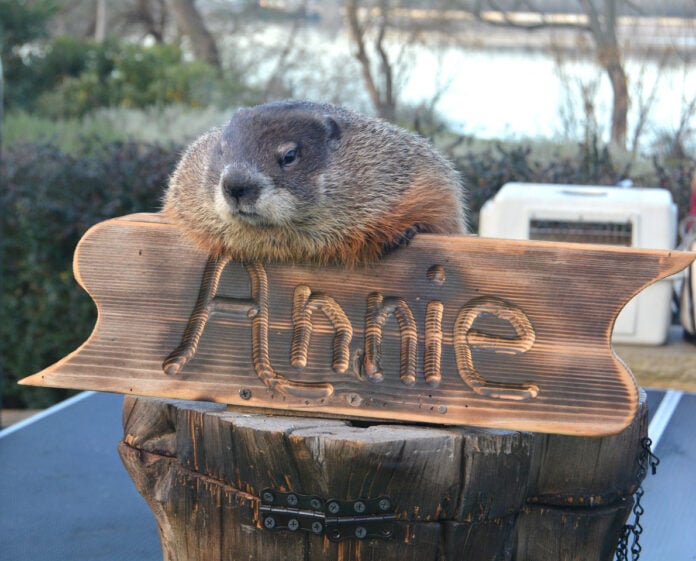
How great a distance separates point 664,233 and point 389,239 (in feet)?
8.51

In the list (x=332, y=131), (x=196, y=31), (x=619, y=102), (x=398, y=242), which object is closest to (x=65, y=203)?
(x=332, y=131)

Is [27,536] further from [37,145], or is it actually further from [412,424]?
[37,145]

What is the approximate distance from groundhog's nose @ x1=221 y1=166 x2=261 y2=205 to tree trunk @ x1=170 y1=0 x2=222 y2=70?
12.4m

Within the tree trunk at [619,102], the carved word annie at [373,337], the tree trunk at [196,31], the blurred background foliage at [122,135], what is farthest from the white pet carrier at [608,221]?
the tree trunk at [196,31]

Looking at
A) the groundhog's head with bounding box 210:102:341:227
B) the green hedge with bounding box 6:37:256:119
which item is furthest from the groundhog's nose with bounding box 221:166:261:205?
the green hedge with bounding box 6:37:256:119

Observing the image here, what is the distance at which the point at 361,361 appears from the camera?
2.04 metres

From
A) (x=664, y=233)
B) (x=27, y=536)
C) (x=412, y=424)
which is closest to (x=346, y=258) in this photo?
(x=412, y=424)

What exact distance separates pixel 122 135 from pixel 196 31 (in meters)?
6.50

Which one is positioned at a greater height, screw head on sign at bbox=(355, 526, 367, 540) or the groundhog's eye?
the groundhog's eye

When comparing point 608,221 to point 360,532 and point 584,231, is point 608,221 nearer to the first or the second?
point 584,231

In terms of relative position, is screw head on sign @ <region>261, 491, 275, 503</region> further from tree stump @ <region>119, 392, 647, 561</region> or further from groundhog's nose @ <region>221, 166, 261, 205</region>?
groundhog's nose @ <region>221, 166, 261, 205</region>

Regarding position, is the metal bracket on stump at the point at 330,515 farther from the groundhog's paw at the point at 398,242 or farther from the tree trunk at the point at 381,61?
the tree trunk at the point at 381,61

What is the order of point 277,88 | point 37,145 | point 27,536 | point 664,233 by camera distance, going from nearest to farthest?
1. point 27,536
2. point 664,233
3. point 37,145
4. point 277,88

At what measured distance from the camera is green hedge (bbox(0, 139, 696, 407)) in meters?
5.55
